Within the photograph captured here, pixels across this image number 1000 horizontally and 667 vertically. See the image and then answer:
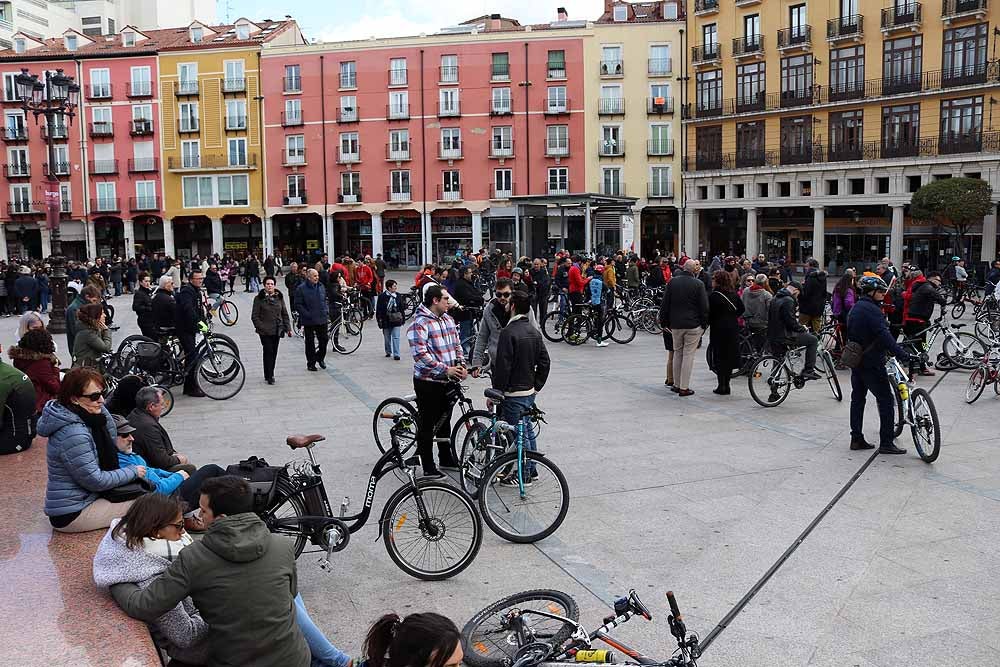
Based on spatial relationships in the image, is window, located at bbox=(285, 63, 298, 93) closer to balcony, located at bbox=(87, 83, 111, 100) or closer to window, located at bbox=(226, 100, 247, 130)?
window, located at bbox=(226, 100, 247, 130)

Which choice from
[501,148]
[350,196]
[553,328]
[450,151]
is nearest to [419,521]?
[553,328]

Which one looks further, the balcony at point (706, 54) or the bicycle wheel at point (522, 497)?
the balcony at point (706, 54)

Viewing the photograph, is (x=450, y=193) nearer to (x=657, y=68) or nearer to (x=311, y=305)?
(x=657, y=68)

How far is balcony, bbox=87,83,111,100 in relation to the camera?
5466 cm

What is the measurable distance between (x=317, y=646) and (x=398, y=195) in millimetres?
48978

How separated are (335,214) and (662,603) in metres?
49.8

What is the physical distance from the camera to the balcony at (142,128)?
5428 cm

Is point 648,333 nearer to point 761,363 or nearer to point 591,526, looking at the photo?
point 761,363

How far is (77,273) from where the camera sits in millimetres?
30688

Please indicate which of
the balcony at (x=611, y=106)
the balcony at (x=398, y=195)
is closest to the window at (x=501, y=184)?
the balcony at (x=398, y=195)

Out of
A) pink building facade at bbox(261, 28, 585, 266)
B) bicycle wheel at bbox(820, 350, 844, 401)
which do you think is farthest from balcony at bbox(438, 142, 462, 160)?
bicycle wheel at bbox(820, 350, 844, 401)

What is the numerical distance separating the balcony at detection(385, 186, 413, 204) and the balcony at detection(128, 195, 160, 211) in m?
14.1

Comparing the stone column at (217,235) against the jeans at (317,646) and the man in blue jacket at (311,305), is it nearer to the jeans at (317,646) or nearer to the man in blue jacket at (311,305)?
the man in blue jacket at (311,305)

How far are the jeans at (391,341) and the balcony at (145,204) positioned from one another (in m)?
42.8
